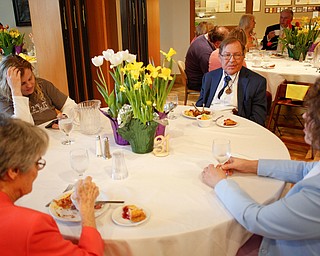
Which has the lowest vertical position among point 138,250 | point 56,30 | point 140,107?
point 138,250

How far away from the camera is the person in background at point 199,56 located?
14.2 feet

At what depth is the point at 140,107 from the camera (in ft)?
5.41

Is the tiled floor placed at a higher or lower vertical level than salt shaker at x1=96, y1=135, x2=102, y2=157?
lower

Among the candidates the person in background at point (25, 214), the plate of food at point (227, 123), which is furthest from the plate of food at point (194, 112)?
the person in background at point (25, 214)

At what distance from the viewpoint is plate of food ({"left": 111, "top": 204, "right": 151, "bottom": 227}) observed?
1.14 metres

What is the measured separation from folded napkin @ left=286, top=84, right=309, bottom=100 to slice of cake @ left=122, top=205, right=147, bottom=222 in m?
2.34

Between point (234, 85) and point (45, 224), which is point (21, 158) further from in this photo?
point (234, 85)

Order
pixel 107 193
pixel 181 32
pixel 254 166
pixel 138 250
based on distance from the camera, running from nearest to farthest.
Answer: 1. pixel 138 250
2. pixel 107 193
3. pixel 254 166
4. pixel 181 32

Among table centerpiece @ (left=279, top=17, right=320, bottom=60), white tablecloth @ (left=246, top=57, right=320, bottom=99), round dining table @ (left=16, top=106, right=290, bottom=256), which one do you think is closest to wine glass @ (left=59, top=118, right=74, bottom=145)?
round dining table @ (left=16, top=106, right=290, bottom=256)

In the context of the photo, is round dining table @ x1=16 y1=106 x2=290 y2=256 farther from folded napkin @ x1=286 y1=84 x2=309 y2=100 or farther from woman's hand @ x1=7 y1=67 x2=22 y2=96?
folded napkin @ x1=286 y1=84 x2=309 y2=100

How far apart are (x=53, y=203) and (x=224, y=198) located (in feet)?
2.11

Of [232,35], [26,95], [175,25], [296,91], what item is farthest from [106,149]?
[175,25]

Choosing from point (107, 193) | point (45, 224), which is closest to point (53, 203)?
point (107, 193)

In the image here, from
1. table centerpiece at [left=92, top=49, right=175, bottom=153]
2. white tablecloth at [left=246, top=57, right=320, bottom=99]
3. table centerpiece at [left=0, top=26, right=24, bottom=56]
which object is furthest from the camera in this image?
table centerpiece at [left=0, top=26, right=24, bottom=56]
